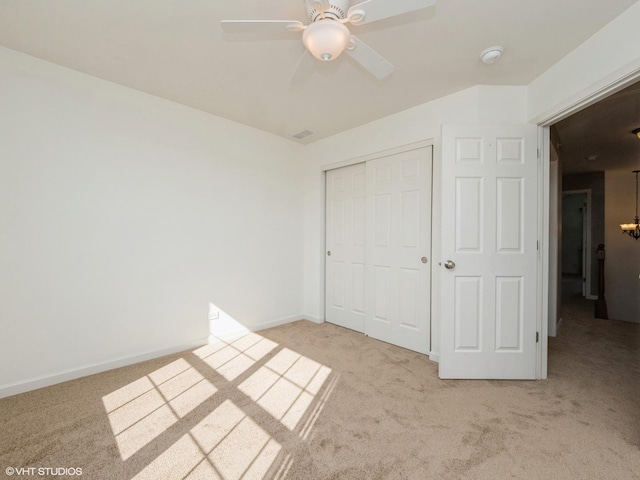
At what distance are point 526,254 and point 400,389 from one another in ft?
4.97

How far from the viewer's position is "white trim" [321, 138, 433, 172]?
114 inches

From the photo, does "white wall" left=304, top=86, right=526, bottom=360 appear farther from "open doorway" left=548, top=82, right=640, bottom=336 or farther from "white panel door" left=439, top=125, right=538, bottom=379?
"open doorway" left=548, top=82, right=640, bottom=336

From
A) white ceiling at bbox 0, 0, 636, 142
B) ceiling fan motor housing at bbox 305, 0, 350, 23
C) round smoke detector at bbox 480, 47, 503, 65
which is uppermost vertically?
white ceiling at bbox 0, 0, 636, 142

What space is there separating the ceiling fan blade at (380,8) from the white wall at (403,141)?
1.60 m

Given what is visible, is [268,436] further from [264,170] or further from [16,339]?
[264,170]

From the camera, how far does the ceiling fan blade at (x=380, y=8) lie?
4.15 feet

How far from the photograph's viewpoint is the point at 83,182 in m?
2.41

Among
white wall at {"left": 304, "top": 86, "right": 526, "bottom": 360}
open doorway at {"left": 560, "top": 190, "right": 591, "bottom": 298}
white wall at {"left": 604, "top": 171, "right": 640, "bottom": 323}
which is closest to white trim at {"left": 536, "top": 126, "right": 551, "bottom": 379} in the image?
white wall at {"left": 304, "top": 86, "right": 526, "bottom": 360}

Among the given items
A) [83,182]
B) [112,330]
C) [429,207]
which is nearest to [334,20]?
[429,207]

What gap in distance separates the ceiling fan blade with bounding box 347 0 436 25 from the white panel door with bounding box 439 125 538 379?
133 cm

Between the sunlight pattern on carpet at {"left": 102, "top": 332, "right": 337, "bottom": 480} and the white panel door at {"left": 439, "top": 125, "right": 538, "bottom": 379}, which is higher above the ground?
the white panel door at {"left": 439, "top": 125, "right": 538, "bottom": 379}

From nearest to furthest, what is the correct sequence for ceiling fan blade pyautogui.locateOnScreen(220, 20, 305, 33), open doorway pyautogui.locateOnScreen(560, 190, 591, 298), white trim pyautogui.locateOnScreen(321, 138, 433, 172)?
ceiling fan blade pyautogui.locateOnScreen(220, 20, 305, 33)
white trim pyautogui.locateOnScreen(321, 138, 433, 172)
open doorway pyautogui.locateOnScreen(560, 190, 591, 298)

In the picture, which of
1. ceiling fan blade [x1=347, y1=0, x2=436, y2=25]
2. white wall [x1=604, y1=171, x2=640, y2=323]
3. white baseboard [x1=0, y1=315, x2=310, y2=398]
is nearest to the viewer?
ceiling fan blade [x1=347, y1=0, x2=436, y2=25]

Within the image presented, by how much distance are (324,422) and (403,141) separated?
8.75 ft
